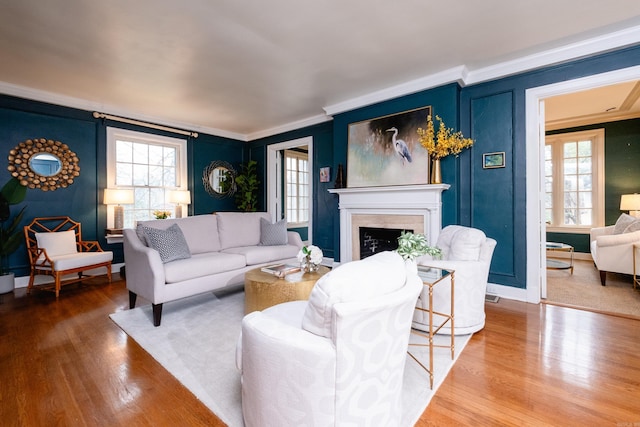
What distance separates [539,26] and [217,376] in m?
3.78

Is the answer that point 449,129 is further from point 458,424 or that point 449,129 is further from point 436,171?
point 458,424

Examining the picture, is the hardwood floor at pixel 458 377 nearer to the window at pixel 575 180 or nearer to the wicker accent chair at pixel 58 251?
the wicker accent chair at pixel 58 251

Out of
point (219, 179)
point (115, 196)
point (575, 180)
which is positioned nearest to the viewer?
point (115, 196)

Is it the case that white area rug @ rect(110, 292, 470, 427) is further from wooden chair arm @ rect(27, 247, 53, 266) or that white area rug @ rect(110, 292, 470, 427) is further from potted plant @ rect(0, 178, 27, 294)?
potted plant @ rect(0, 178, 27, 294)

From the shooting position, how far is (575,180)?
566 centimetres

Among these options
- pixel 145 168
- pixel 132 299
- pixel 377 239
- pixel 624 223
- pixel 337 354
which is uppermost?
pixel 145 168

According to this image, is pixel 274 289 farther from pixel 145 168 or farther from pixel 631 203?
pixel 631 203

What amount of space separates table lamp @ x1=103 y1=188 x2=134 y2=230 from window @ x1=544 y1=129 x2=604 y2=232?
722 centimetres

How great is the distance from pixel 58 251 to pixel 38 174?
1182 millimetres

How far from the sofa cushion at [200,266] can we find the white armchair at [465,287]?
2.00m

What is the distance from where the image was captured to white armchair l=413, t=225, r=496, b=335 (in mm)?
2338

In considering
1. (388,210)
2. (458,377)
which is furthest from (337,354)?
(388,210)

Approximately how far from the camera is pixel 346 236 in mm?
4566

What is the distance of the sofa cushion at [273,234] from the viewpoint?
4.12 m
